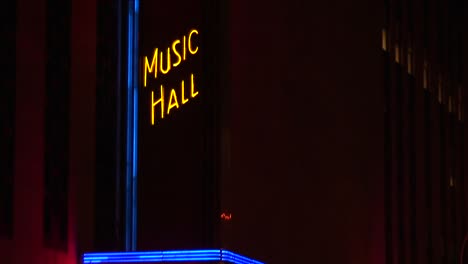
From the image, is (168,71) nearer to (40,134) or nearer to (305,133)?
(40,134)

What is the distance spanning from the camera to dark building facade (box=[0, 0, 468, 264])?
19.1m

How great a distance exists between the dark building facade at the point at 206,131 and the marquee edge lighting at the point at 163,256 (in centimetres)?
37

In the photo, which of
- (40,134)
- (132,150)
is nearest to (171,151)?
(132,150)

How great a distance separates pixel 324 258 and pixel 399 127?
7747 mm

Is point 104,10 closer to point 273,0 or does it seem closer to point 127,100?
point 127,100

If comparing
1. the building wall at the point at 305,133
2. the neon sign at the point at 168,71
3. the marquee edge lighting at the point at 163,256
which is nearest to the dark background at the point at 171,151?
the neon sign at the point at 168,71

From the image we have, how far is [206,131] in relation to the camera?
70.3 feet

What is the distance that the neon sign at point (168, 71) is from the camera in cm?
2091

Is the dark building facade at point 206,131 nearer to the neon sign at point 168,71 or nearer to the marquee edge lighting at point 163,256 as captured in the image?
the neon sign at point 168,71

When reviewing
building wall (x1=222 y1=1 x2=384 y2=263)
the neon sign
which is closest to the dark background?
the neon sign

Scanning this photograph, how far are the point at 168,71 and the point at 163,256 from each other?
345 cm

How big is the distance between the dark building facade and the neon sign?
0.03m

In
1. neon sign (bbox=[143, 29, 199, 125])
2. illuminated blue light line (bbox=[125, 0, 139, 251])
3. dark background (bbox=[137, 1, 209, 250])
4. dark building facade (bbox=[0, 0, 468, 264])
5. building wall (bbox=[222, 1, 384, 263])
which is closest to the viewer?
dark building facade (bbox=[0, 0, 468, 264])

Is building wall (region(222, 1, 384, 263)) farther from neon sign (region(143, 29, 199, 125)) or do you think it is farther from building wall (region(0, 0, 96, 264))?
building wall (region(0, 0, 96, 264))
